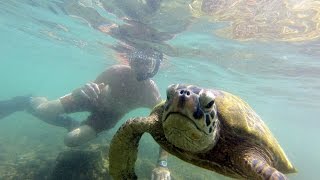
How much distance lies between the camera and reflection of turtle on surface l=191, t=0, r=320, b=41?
10.3 meters

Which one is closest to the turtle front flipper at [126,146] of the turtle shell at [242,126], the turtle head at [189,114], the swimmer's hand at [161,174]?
the turtle head at [189,114]

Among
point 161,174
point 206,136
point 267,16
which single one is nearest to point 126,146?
point 206,136

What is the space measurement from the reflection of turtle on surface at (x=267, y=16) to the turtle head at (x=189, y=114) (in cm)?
832

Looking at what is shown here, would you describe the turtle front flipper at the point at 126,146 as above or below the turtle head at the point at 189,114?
below

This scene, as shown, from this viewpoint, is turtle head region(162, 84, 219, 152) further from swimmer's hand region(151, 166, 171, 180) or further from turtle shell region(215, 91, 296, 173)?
swimmer's hand region(151, 166, 171, 180)

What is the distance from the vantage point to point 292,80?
21.7 meters

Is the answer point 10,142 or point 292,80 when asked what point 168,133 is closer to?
point 10,142

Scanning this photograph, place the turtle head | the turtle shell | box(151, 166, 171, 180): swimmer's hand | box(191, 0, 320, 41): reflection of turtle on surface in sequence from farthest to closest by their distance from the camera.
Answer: box(191, 0, 320, 41): reflection of turtle on surface < box(151, 166, 171, 180): swimmer's hand < the turtle shell < the turtle head

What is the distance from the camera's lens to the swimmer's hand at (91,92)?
32.4ft

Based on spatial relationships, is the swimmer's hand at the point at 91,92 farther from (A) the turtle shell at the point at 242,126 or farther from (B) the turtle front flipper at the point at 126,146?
(A) the turtle shell at the point at 242,126

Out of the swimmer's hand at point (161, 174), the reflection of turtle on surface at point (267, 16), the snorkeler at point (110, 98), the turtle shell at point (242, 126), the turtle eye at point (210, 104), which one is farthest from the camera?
the reflection of turtle on surface at point (267, 16)

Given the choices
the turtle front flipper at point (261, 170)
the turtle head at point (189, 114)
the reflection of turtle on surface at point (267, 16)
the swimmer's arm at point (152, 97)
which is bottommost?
the swimmer's arm at point (152, 97)

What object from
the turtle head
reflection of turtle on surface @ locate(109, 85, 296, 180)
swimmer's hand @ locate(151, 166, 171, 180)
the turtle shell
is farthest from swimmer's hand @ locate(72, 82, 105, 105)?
the turtle head

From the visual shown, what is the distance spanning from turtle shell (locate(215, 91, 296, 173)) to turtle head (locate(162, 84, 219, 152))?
0.77m
